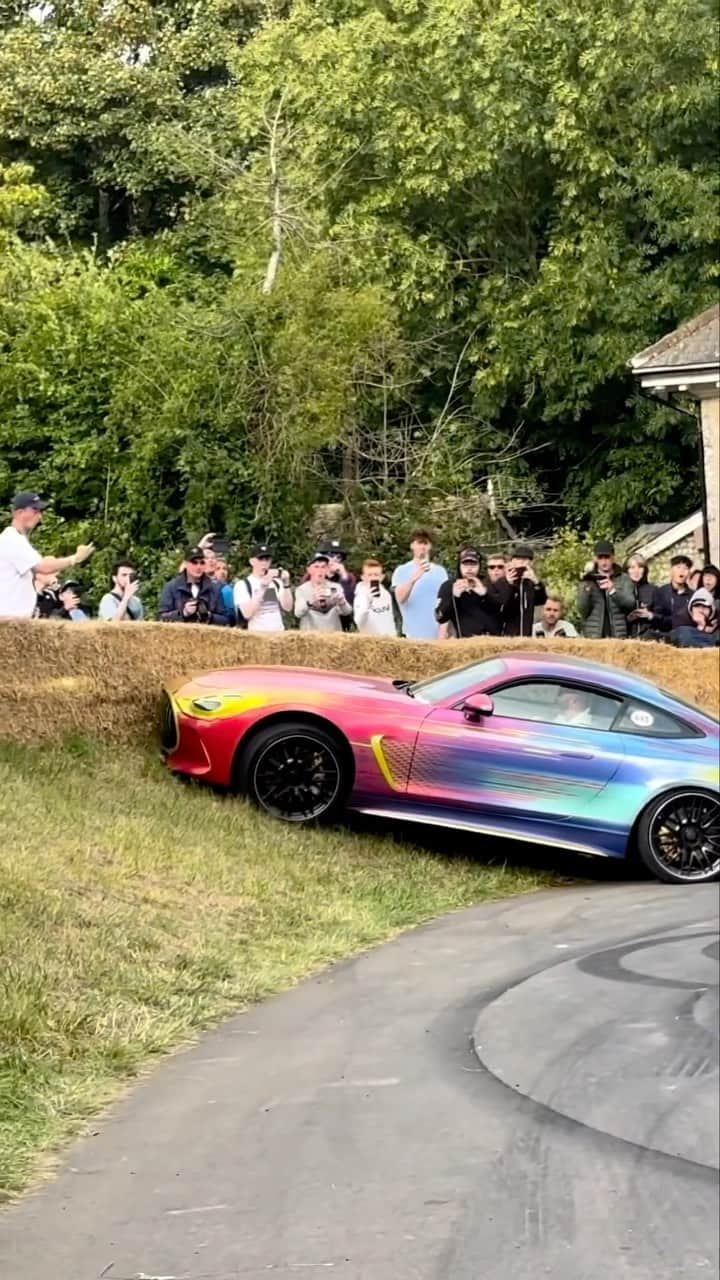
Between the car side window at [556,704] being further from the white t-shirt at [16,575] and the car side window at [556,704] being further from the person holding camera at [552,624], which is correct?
the person holding camera at [552,624]

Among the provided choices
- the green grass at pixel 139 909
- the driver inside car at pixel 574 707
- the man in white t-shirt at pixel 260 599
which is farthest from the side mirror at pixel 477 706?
the man in white t-shirt at pixel 260 599

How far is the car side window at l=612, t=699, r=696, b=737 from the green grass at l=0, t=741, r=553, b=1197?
1382 mm

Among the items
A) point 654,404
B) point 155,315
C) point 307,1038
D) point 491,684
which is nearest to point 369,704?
point 491,684

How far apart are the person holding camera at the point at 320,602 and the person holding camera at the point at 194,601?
0.80m

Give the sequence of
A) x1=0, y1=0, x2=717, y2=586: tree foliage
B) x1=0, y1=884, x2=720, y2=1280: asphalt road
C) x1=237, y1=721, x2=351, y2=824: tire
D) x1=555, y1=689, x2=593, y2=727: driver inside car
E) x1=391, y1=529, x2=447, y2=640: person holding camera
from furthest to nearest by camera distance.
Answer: x1=0, y1=0, x2=717, y2=586: tree foliage < x1=391, y1=529, x2=447, y2=640: person holding camera < x1=555, y1=689, x2=593, y2=727: driver inside car < x1=237, y1=721, x2=351, y2=824: tire < x1=0, y1=884, x2=720, y2=1280: asphalt road

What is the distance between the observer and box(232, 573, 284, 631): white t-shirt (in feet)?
51.7

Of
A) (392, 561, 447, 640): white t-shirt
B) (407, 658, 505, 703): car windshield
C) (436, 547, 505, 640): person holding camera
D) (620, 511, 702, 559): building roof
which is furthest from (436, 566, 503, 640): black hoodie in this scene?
(620, 511, 702, 559): building roof

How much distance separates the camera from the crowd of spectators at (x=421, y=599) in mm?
15875

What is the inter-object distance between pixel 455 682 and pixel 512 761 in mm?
875

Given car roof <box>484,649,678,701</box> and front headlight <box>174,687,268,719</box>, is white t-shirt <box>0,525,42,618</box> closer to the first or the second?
front headlight <box>174,687,268,719</box>

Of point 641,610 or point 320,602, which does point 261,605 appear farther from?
point 641,610

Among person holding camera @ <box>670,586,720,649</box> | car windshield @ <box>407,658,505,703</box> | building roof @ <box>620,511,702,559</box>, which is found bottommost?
car windshield @ <box>407,658,505,703</box>

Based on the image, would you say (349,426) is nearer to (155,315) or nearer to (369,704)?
(155,315)

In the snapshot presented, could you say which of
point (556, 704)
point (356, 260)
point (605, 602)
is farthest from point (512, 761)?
point (356, 260)
